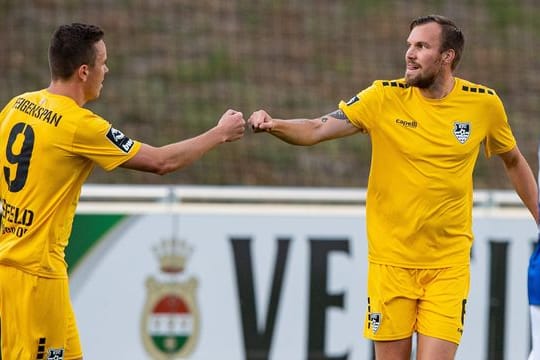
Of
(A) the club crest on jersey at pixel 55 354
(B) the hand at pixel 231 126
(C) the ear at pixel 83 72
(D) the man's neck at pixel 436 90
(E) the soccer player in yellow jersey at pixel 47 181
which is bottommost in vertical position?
(A) the club crest on jersey at pixel 55 354

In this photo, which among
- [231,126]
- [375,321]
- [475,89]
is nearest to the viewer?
[231,126]

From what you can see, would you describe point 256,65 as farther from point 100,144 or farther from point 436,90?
point 100,144

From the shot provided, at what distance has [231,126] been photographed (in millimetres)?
5730

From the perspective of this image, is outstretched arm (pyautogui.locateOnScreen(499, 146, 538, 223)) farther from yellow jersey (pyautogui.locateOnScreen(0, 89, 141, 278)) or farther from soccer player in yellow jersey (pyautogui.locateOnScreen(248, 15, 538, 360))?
yellow jersey (pyautogui.locateOnScreen(0, 89, 141, 278))

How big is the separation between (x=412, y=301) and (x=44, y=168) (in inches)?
82.2

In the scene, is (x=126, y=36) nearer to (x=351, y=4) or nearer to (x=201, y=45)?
(x=201, y=45)

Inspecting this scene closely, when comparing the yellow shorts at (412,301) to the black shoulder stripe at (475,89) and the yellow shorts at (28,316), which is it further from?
the yellow shorts at (28,316)

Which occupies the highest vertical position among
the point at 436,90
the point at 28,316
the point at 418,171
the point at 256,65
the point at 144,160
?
the point at 256,65

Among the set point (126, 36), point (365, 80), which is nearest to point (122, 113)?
point (126, 36)

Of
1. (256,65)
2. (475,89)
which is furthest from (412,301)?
(256,65)

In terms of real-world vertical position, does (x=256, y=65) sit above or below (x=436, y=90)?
above

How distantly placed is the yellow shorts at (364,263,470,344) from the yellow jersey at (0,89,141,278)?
1.66 m

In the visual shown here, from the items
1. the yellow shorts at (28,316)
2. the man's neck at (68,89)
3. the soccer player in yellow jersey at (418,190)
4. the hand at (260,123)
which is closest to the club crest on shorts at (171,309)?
the soccer player in yellow jersey at (418,190)

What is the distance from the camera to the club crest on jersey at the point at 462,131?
20.1 ft
